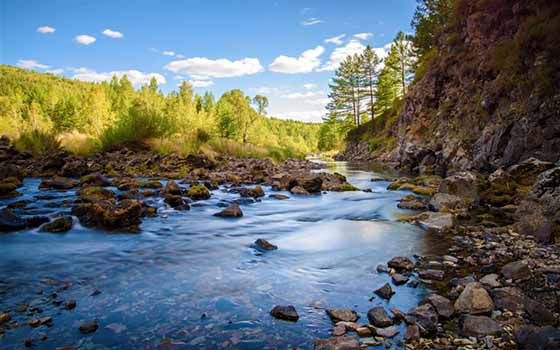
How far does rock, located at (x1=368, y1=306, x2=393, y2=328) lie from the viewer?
4.43m

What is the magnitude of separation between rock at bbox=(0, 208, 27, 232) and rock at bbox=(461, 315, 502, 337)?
10285mm

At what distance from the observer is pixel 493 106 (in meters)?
21.5

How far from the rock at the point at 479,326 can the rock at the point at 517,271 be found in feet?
5.90

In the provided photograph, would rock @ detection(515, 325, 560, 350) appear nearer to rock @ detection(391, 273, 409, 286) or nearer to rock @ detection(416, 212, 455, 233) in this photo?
rock @ detection(391, 273, 409, 286)

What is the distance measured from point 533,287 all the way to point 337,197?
11.6 metres

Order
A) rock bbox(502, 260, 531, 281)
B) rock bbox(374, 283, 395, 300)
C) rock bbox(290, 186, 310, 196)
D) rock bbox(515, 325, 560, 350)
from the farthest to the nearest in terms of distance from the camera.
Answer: rock bbox(290, 186, 310, 196), rock bbox(502, 260, 531, 281), rock bbox(374, 283, 395, 300), rock bbox(515, 325, 560, 350)

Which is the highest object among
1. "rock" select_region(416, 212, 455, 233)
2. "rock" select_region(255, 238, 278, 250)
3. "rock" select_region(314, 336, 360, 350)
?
"rock" select_region(416, 212, 455, 233)

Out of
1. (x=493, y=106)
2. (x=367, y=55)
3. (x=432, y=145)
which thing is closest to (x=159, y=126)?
(x=432, y=145)

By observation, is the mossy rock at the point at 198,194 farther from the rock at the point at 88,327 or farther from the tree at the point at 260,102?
the tree at the point at 260,102

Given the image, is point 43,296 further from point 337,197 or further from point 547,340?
point 337,197

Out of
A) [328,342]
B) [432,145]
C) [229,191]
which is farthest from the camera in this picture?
[432,145]

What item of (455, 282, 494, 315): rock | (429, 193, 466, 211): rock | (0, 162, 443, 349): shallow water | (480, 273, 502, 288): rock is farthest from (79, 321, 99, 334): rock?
(429, 193, 466, 211): rock

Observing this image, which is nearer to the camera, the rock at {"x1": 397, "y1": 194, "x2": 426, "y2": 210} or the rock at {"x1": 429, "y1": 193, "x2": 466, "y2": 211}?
the rock at {"x1": 429, "y1": 193, "x2": 466, "y2": 211}

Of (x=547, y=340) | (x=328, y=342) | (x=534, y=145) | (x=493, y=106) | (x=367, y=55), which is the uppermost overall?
(x=367, y=55)
